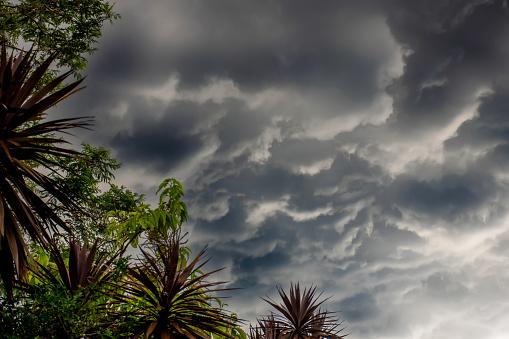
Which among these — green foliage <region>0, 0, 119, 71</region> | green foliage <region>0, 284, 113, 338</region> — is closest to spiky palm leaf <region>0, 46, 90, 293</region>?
green foliage <region>0, 284, 113, 338</region>

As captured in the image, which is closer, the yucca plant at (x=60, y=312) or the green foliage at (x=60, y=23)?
the yucca plant at (x=60, y=312)

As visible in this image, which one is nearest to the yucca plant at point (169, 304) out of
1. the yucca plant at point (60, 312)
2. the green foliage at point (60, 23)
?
the yucca plant at point (60, 312)

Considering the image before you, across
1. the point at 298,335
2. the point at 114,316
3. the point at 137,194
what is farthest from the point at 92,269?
the point at 137,194

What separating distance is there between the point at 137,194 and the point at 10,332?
15.0 meters

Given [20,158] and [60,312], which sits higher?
[20,158]

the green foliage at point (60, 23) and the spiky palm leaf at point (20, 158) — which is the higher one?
the green foliage at point (60, 23)

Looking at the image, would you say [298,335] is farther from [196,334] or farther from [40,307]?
[40,307]

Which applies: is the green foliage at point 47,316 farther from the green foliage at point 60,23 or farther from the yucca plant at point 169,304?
the green foliage at point 60,23

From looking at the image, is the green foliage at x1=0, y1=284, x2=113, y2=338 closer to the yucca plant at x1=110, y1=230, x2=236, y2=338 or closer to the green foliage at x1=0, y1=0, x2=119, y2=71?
the yucca plant at x1=110, y1=230, x2=236, y2=338

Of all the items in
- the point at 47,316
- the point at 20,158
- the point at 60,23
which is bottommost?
the point at 47,316

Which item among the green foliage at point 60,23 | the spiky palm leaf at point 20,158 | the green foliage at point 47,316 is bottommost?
the green foliage at point 47,316

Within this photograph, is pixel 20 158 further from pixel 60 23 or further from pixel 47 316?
pixel 60 23

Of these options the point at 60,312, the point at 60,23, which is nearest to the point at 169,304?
the point at 60,312

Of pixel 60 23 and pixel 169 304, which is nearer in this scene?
pixel 169 304
